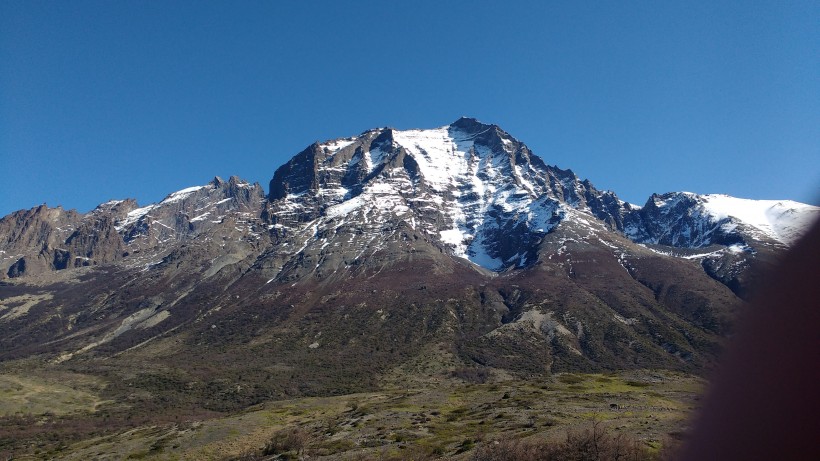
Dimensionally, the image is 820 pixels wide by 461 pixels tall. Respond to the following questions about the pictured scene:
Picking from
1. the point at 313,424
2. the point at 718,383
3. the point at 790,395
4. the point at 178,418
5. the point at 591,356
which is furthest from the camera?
the point at 591,356

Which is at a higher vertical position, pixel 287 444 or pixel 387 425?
pixel 287 444

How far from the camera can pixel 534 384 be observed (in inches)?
3711

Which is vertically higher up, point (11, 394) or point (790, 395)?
point (790, 395)

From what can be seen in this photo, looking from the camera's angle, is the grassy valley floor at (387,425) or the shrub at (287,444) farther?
the shrub at (287,444)

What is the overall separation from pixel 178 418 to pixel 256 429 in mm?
51461

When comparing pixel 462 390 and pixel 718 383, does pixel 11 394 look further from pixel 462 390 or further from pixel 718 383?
pixel 718 383

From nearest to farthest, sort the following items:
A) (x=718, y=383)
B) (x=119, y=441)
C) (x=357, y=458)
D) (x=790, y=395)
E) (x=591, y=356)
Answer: (x=790, y=395), (x=718, y=383), (x=357, y=458), (x=119, y=441), (x=591, y=356)

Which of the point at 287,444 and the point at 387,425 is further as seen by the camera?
the point at 387,425

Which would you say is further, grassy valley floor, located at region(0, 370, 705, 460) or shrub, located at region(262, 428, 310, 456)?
shrub, located at region(262, 428, 310, 456)

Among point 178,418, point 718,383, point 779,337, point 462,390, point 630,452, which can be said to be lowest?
point 178,418

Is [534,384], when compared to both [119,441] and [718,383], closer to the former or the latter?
[119,441]

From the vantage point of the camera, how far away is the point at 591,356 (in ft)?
A: 607

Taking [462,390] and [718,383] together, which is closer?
[718,383]

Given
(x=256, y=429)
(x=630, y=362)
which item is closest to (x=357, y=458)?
(x=256, y=429)
